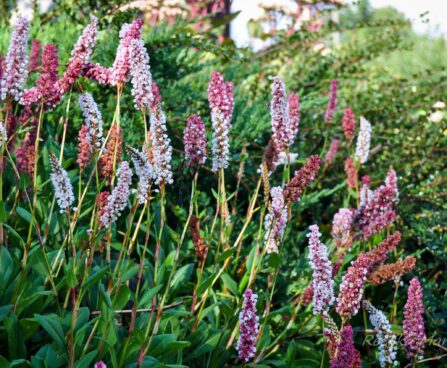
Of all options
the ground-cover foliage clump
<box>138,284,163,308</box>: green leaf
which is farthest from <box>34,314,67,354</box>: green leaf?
<box>138,284,163,308</box>: green leaf

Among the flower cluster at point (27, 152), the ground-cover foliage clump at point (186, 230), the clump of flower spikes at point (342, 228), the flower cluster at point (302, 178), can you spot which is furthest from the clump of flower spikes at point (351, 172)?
the flower cluster at point (27, 152)

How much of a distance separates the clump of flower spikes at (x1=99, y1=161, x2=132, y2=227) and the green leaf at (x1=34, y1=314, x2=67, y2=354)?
13.8 inches

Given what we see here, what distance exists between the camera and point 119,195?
2033 mm

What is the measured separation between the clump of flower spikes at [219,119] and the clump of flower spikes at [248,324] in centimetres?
59

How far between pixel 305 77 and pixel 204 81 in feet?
2.46

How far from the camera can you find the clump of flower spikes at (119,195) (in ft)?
6.61

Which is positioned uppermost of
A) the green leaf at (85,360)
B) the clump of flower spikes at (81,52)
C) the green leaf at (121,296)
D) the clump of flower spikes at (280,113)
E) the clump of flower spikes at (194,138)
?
the clump of flower spikes at (81,52)

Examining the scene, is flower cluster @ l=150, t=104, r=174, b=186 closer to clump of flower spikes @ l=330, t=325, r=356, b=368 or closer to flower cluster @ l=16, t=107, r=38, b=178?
clump of flower spikes @ l=330, t=325, r=356, b=368

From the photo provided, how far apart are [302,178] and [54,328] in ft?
2.81

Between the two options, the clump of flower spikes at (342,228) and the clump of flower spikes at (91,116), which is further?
the clump of flower spikes at (342,228)

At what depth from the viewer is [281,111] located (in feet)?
7.65

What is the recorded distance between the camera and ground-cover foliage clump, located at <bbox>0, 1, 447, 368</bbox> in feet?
6.92

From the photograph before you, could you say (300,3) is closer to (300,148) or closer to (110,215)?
(300,148)

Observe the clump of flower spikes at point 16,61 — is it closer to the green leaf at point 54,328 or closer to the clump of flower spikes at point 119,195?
the clump of flower spikes at point 119,195
